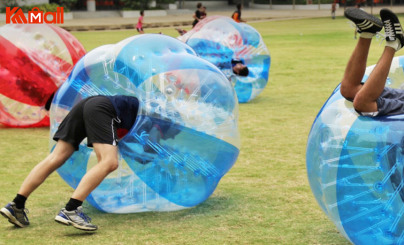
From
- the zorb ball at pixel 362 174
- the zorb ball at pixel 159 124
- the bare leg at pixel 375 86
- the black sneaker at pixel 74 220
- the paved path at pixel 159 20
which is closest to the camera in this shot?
the zorb ball at pixel 362 174

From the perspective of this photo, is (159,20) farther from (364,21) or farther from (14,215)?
(364,21)

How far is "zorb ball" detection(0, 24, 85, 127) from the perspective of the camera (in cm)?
959

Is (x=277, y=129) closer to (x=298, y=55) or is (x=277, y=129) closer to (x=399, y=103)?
(x=399, y=103)

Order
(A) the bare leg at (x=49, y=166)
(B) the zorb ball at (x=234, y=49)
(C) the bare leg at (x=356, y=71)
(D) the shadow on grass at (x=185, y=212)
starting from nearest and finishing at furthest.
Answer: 1. (C) the bare leg at (x=356, y=71)
2. (A) the bare leg at (x=49, y=166)
3. (D) the shadow on grass at (x=185, y=212)
4. (B) the zorb ball at (x=234, y=49)

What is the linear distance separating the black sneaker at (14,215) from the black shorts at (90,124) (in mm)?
625

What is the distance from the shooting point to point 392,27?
14.8 ft


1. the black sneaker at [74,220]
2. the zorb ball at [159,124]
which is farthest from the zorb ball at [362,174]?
the black sneaker at [74,220]

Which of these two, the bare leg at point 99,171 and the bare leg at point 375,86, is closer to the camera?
the bare leg at point 375,86

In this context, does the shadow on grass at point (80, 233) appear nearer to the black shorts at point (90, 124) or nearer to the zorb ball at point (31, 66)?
the black shorts at point (90, 124)

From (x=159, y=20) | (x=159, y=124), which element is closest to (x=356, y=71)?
(x=159, y=124)

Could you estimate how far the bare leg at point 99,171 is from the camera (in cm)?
535

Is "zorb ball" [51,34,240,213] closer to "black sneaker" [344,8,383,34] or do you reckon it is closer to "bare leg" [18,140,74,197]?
"bare leg" [18,140,74,197]

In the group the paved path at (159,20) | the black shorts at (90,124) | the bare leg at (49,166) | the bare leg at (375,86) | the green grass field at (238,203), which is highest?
the bare leg at (375,86)

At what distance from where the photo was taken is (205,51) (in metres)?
11.8
